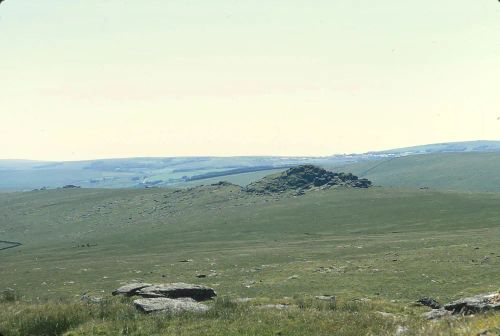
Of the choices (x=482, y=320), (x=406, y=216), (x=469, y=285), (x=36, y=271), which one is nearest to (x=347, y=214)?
(x=406, y=216)

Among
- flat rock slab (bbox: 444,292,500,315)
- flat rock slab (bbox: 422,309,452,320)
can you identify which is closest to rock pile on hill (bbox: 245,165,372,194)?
flat rock slab (bbox: 422,309,452,320)

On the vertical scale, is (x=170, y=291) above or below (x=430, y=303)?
above

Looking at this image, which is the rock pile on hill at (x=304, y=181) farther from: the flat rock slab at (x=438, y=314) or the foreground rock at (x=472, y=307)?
the foreground rock at (x=472, y=307)

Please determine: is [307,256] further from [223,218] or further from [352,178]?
[352,178]

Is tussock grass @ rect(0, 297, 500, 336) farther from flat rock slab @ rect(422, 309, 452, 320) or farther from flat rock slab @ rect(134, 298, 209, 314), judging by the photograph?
flat rock slab @ rect(422, 309, 452, 320)

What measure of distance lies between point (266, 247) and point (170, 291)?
49.5 metres

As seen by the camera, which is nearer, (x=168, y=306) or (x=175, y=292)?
(x=168, y=306)

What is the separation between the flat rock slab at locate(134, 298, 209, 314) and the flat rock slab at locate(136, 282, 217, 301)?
126 inches

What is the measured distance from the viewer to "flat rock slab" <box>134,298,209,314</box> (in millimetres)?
Answer: 21461

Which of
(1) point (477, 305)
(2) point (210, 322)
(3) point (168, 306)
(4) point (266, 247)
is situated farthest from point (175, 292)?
(4) point (266, 247)

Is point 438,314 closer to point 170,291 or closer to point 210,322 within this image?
point 210,322

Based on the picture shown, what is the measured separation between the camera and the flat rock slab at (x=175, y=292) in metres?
26.6

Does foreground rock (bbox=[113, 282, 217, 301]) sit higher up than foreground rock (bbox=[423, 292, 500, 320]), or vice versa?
foreground rock (bbox=[423, 292, 500, 320])

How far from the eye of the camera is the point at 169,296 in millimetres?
26453
